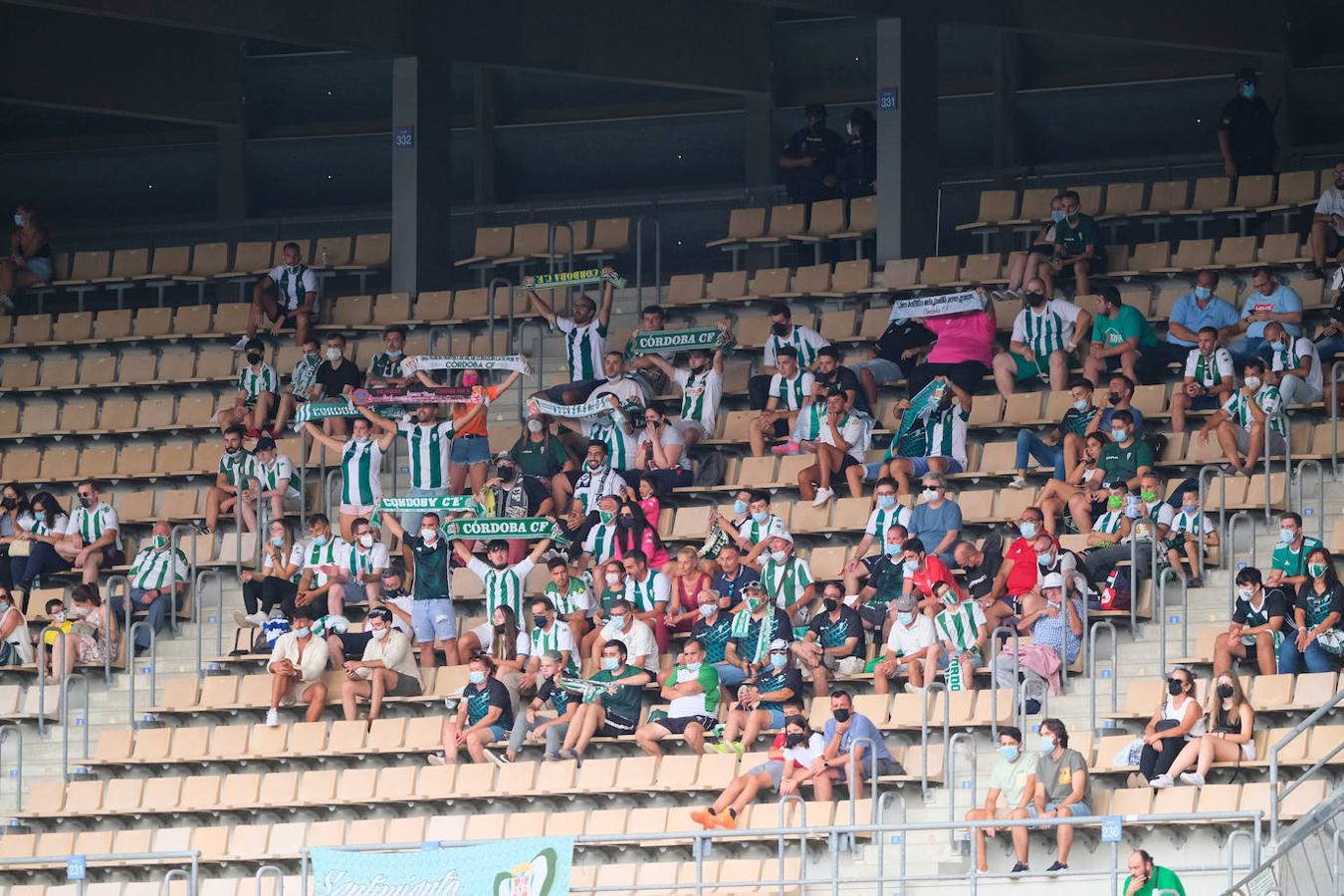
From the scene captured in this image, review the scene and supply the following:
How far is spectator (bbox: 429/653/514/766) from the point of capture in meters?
17.1

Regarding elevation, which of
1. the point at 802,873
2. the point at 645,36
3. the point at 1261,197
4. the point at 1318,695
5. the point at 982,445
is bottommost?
the point at 802,873

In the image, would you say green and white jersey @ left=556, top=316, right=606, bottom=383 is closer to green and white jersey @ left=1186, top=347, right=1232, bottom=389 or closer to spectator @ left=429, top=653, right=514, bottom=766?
spectator @ left=429, top=653, right=514, bottom=766

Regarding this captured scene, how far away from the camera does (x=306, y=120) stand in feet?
88.1

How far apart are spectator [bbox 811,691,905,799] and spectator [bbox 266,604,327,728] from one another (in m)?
4.14

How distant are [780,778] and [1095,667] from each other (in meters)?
2.18

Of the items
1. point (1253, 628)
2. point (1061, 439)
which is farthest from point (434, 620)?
point (1253, 628)

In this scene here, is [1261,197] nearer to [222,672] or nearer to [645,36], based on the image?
[645,36]

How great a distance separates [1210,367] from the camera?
18.4 metres

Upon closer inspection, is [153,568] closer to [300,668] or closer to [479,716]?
[300,668]

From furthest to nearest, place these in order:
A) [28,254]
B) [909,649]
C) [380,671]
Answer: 1. [28,254]
2. [380,671]
3. [909,649]

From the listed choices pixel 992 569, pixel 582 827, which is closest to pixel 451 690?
pixel 582 827

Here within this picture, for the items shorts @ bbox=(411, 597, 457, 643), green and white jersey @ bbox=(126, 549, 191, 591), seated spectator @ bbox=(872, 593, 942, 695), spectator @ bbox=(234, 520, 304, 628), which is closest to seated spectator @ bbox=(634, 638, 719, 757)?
seated spectator @ bbox=(872, 593, 942, 695)

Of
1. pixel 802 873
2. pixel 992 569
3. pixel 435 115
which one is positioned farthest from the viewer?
pixel 435 115

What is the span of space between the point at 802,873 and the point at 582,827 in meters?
2.08
